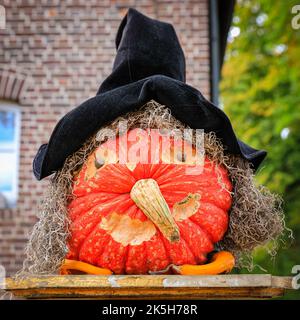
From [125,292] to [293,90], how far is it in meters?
6.00

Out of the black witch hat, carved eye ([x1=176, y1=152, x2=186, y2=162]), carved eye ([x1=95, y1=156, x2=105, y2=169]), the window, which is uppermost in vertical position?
the black witch hat

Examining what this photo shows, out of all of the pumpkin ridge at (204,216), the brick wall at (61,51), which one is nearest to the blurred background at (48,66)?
the brick wall at (61,51)

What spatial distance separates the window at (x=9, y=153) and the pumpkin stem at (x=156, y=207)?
3.43 meters

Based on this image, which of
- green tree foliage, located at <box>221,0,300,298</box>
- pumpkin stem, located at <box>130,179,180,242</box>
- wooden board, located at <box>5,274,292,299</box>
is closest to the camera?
wooden board, located at <box>5,274,292,299</box>

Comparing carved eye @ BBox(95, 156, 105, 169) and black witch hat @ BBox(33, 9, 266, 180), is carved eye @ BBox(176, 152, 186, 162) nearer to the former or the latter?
black witch hat @ BBox(33, 9, 266, 180)

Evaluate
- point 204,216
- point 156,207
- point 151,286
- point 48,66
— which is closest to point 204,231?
point 204,216

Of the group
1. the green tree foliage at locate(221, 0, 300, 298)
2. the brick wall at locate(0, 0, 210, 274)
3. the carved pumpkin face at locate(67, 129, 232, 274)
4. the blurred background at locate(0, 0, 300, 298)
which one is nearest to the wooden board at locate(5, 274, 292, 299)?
the carved pumpkin face at locate(67, 129, 232, 274)

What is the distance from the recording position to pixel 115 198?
1901 mm

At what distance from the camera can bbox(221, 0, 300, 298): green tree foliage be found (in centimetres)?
Result: 691

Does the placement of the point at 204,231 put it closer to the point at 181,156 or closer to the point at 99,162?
the point at 181,156

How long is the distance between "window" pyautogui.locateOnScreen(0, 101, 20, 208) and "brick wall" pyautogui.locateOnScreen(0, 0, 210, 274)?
3.9 inches

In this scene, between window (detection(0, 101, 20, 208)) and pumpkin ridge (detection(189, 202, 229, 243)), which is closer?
pumpkin ridge (detection(189, 202, 229, 243))

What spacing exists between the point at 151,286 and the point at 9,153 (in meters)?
3.88
